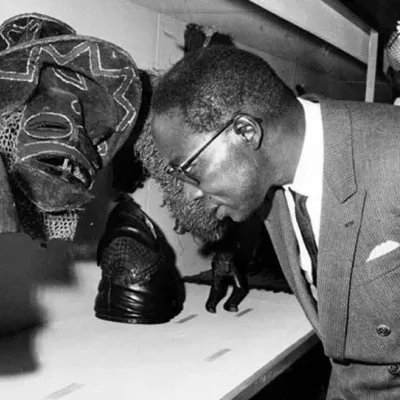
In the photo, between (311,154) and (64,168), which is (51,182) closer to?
(64,168)

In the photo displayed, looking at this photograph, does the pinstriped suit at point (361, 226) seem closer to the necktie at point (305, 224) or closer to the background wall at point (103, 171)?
the necktie at point (305, 224)

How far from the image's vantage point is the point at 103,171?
157 centimetres

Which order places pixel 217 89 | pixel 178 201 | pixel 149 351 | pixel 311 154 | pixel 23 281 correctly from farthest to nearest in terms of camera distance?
pixel 178 201 → pixel 23 281 → pixel 149 351 → pixel 311 154 → pixel 217 89

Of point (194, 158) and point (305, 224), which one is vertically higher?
point (194, 158)

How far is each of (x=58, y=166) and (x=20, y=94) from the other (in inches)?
5.0

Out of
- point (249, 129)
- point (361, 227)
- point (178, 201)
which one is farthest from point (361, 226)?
point (178, 201)

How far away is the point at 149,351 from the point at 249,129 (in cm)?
55

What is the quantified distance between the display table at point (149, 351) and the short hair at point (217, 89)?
1.52 feet

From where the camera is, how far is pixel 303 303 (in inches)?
49.5

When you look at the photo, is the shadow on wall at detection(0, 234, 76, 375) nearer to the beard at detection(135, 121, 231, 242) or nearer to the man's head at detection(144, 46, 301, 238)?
the beard at detection(135, 121, 231, 242)

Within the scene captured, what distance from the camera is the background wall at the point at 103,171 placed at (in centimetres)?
136

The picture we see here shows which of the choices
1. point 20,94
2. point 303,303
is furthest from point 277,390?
point 20,94

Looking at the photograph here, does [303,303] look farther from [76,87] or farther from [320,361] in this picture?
[320,361]

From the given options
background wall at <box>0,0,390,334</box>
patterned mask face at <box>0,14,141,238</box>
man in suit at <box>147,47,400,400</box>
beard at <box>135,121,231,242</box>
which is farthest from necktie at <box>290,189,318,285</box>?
background wall at <box>0,0,390,334</box>
